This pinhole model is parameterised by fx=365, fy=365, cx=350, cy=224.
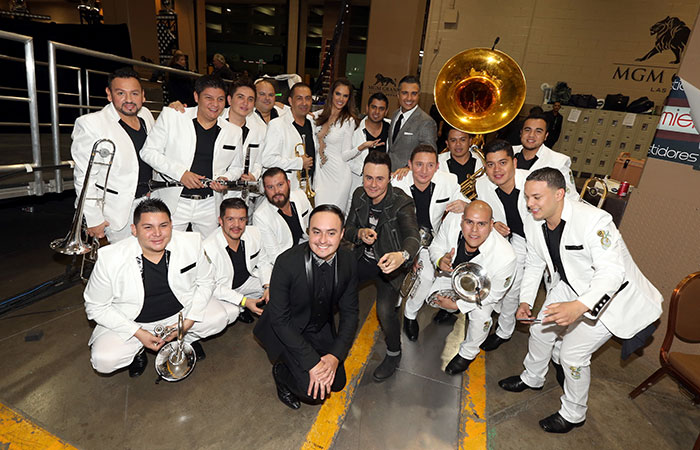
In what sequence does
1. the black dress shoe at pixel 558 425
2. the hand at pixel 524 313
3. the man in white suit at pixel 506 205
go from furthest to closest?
the man in white suit at pixel 506 205 → the black dress shoe at pixel 558 425 → the hand at pixel 524 313

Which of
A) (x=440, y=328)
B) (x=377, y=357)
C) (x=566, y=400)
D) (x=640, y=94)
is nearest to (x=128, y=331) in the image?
(x=377, y=357)

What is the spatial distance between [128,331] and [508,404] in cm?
313

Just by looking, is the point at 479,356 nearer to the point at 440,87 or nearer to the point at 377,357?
the point at 377,357

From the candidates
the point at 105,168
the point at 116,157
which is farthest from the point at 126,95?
the point at 105,168

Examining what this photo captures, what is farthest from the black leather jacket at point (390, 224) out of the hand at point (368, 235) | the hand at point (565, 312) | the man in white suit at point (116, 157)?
the man in white suit at point (116, 157)

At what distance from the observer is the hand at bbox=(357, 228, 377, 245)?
2979 millimetres

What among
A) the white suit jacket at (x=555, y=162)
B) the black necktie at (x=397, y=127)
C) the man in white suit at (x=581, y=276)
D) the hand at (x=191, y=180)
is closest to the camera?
the man in white suit at (x=581, y=276)

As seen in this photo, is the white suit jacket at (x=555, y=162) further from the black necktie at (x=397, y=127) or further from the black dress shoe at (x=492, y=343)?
the black dress shoe at (x=492, y=343)

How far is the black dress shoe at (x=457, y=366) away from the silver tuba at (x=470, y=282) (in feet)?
1.89

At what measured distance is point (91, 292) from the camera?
2797 mm

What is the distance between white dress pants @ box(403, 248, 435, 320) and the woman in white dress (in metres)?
1.53

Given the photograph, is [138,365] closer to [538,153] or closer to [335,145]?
[335,145]

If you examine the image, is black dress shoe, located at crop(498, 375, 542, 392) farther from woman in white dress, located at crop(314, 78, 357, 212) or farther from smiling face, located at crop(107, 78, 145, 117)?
smiling face, located at crop(107, 78, 145, 117)

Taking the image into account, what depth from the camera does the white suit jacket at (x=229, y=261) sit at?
344 cm
